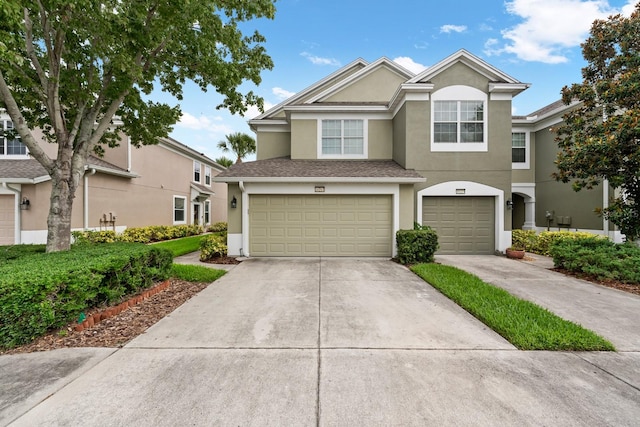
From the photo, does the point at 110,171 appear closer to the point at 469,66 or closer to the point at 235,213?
the point at 235,213

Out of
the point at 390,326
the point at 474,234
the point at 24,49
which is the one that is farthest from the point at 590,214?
the point at 24,49

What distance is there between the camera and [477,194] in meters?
10.1

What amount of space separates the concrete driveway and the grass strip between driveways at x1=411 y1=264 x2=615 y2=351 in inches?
6.8

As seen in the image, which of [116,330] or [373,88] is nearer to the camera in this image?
[116,330]

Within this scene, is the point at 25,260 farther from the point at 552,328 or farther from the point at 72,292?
the point at 552,328

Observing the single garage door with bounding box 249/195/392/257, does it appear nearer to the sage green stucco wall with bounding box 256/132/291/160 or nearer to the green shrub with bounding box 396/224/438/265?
the green shrub with bounding box 396/224/438/265

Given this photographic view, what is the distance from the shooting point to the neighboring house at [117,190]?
10.4m

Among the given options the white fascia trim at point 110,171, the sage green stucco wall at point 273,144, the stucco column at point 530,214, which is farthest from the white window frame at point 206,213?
the stucco column at point 530,214

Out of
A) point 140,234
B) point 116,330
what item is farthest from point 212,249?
point 140,234

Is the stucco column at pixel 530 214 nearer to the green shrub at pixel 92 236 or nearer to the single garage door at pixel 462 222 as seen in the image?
the single garage door at pixel 462 222

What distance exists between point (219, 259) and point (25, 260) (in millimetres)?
5060

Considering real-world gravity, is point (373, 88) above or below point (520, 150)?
above

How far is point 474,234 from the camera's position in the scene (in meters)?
10.2

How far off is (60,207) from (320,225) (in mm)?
6698
